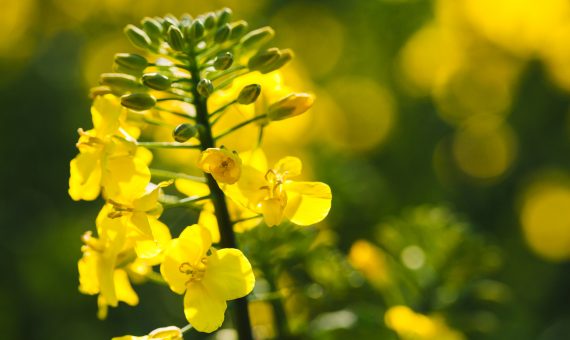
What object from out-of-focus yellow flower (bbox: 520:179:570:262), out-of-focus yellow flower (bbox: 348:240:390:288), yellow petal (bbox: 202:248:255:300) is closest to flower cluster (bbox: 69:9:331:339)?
yellow petal (bbox: 202:248:255:300)

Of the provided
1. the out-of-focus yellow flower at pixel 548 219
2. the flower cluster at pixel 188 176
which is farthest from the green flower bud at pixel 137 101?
the out-of-focus yellow flower at pixel 548 219

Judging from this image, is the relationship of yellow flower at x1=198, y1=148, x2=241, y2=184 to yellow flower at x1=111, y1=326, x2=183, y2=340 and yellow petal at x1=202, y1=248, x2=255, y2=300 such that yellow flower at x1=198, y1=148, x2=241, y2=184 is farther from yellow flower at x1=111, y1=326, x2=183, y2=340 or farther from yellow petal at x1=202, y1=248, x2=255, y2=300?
yellow flower at x1=111, y1=326, x2=183, y2=340

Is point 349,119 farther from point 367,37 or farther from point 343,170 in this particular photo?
point 343,170

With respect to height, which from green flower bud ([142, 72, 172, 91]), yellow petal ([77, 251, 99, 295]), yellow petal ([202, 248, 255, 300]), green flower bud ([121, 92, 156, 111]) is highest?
green flower bud ([142, 72, 172, 91])

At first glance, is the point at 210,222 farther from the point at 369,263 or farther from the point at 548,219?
the point at 548,219

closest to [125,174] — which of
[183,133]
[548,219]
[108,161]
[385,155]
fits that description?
[108,161]

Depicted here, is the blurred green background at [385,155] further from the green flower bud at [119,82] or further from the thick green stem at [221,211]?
the green flower bud at [119,82]
